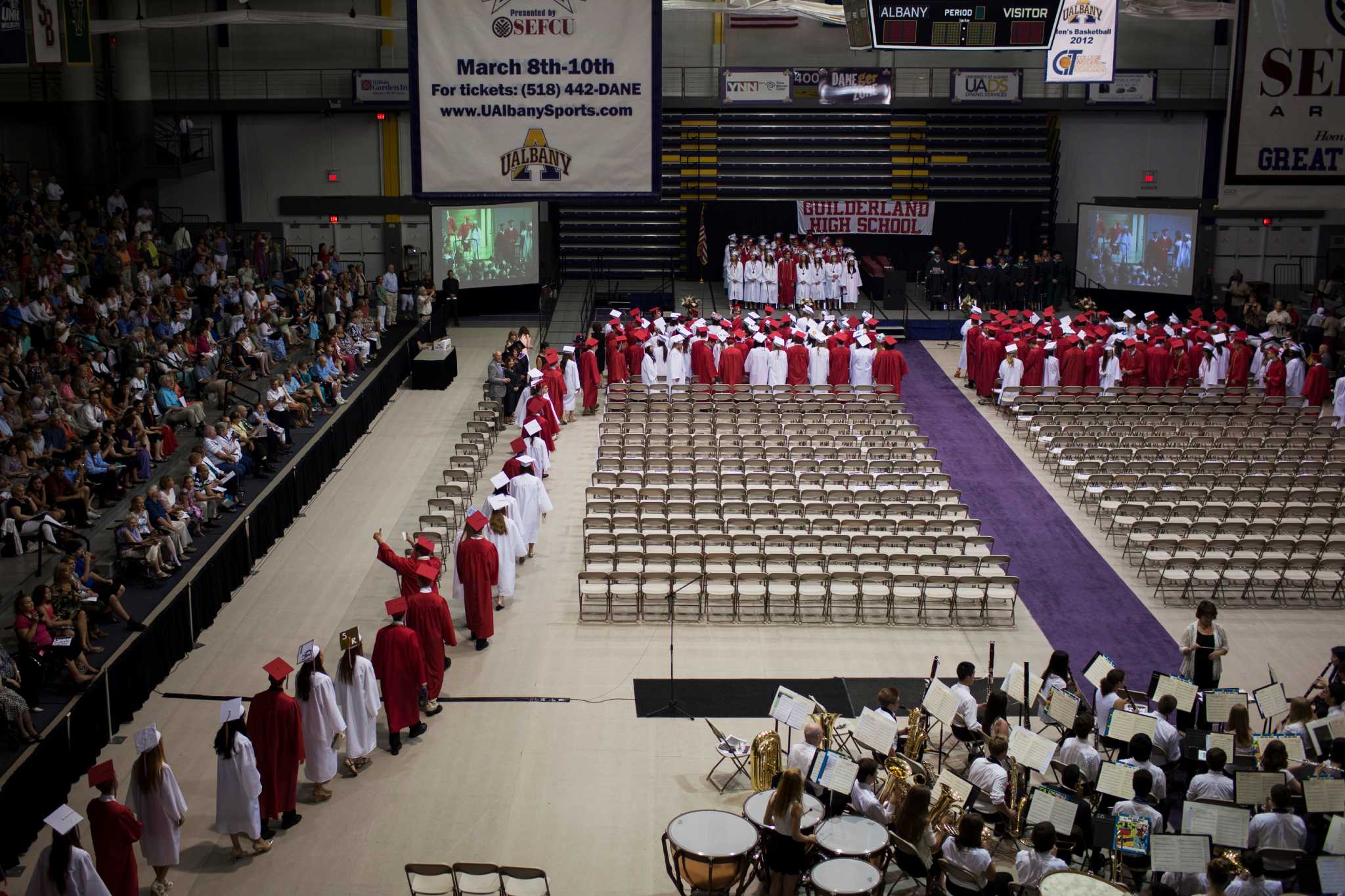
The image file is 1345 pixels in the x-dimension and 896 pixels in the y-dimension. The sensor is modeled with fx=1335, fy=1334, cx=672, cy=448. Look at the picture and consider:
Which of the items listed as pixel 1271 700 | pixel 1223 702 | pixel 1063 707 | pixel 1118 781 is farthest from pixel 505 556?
pixel 1271 700

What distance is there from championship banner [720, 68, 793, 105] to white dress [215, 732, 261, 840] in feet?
92.8

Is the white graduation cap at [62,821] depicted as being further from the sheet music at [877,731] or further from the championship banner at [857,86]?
the championship banner at [857,86]

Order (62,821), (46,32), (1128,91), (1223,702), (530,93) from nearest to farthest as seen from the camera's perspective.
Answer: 1. (62,821)
2. (1223,702)
3. (530,93)
4. (46,32)
5. (1128,91)

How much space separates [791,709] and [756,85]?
89.2ft

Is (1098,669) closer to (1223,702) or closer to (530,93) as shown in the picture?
(1223,702)

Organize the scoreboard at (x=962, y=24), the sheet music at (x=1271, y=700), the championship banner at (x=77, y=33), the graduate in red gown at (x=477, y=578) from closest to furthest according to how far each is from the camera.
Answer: the sheet music at (x=1271, y=700) → the graduate in red gown at (x=477, y=578) → the scoreboard at (x=962, y=24) → the championship banner at (x=77, y=33)

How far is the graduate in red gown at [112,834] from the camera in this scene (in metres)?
10.4

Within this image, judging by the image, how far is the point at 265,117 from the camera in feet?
121

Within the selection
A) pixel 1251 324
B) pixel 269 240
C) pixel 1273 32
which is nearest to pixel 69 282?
pixel 269 240

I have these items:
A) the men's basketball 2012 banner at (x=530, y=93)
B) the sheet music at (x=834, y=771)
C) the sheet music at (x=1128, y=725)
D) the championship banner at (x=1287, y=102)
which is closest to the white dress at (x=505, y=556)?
the men's basketball 2012 banner at (x=530, y=93)

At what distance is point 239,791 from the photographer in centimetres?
1150

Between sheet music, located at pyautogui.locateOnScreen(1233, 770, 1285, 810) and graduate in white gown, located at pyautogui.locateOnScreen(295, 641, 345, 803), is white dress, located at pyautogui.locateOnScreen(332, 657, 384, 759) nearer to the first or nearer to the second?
graduate in white gown, located at pyautogui.locateOnScreen(295, 641, 345, 803)

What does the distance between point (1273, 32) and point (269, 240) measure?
1032 inches

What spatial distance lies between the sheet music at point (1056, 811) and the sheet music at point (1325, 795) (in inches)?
80.2
